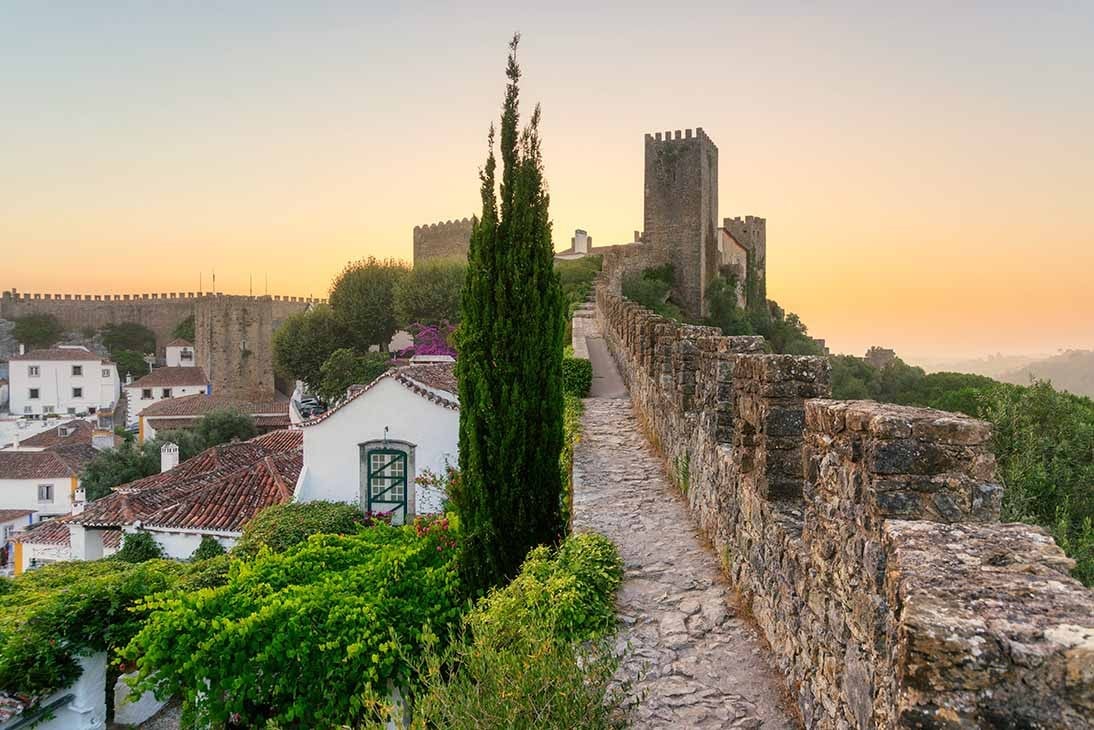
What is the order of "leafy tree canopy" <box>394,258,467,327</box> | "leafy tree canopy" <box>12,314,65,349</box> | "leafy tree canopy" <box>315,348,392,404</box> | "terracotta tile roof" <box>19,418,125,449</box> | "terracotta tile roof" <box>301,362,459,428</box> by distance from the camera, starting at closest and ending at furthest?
"terracotta tile roof" <box>301,362,459,428</box> < "leafy tree canopy" <box>315,348,392,404</box> < "leafy tree canopy" <box>394,258,467,327</box> < "terracotta tile roof" <box>19,418,125,449</box> < "leafy tree canopy" <box>12,314,65,349</box>

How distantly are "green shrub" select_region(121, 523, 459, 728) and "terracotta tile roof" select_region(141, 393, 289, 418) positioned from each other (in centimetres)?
3636

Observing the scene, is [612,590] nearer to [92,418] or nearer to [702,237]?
[702,237]

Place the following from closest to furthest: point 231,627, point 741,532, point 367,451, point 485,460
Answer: point 741,532 < point 231,627 < point 485,460 < point 367,451

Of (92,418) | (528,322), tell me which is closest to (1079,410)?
(528,322)

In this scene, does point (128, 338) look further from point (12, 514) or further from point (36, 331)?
point (12, 514)

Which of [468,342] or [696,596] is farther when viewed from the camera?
[468,342]

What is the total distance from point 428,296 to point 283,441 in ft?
34.7

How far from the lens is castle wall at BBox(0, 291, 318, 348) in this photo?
7269cm

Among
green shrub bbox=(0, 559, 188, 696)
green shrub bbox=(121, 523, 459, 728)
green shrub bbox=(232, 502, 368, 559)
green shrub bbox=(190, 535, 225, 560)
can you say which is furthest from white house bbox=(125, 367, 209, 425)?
green shrub bbox=(121, 523, 459, 728)

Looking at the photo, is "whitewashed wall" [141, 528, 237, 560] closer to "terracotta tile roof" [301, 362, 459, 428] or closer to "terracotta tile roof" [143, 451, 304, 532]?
"terracotta tile roof" [143, 451, 304, 532]

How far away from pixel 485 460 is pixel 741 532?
11.7 ft

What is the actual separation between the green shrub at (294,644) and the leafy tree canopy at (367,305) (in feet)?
92.9

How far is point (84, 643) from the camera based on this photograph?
10.4 m

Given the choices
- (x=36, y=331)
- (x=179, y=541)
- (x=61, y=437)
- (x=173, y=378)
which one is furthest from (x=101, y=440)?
(x=36, y=331)
